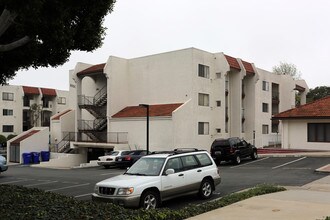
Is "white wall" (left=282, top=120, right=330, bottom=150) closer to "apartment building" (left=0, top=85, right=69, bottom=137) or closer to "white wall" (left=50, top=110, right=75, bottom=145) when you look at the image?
"white wall" (left=50, top=110, right=75, bottom=145)

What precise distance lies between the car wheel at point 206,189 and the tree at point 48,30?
5487 millimetres

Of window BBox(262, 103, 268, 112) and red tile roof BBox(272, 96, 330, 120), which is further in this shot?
window BBox(262, 103, 268, 112)

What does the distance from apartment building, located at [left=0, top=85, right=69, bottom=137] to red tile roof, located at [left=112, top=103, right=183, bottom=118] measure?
3264cm

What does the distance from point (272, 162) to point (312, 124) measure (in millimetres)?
7752

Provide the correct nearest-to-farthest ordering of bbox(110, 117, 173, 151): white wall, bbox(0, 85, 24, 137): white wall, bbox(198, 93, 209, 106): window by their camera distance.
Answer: bbox(110, 117, 173, 151): white wall
bbox(198, 93, 209, 106): window
bbox(0, 85, 24, 137): white wall

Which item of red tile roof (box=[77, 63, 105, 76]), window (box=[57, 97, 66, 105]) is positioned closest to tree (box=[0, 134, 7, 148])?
window (box=[57, 97, 66, 105])

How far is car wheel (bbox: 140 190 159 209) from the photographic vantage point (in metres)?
10.7

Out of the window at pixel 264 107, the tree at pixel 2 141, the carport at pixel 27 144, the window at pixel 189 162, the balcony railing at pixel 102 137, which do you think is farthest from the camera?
the tree at pixel 2 141

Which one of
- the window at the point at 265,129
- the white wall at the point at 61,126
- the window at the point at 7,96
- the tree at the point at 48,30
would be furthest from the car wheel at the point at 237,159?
the window at the point at 7,96

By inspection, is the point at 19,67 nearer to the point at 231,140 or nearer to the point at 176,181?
the point at 176,181

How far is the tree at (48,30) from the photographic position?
9.24 meters

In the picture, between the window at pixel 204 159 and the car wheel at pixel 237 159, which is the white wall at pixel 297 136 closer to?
the car wheel at pixel 237 159

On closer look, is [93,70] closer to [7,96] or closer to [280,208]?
[7,96]

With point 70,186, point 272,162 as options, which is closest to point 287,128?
point 272,162
